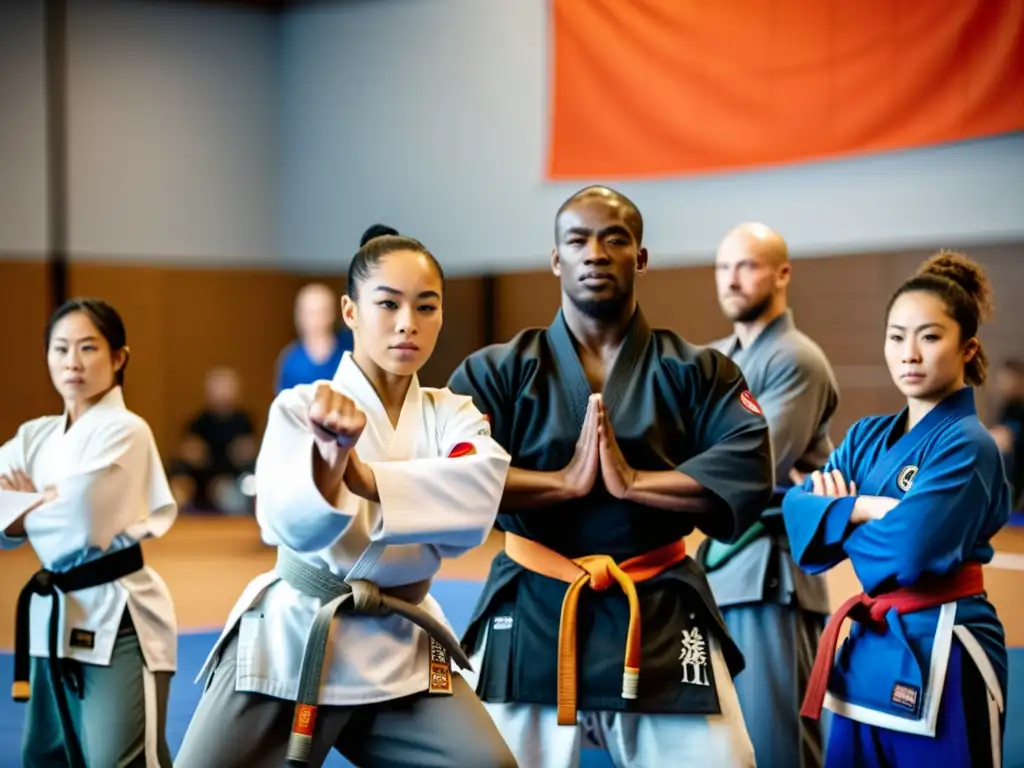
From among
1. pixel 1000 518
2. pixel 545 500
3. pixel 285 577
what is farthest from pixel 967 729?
pixel 285 577

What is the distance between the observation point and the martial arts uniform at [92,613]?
3.12 metres

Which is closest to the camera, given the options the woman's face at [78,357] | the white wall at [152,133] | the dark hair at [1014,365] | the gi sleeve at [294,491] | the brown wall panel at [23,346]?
the gi sleeve at [294,491]

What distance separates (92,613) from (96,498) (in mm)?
308

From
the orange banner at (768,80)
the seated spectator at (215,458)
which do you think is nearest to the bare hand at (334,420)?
the orange banner at (768,80)

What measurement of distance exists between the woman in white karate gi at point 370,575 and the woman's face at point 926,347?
97 centimetres

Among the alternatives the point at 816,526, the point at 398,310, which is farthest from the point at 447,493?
the point at 816,526

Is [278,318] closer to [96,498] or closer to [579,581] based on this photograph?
[96,498]

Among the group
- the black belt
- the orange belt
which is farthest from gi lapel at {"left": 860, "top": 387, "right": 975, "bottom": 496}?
the black belt

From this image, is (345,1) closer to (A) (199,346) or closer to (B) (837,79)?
(A) (199,346)

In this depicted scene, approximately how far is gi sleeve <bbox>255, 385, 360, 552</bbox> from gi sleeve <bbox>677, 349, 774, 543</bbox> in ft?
2.54

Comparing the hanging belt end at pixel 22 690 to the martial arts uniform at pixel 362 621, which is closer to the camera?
the martial arts uniform at pixel 362 621

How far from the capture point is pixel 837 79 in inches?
295

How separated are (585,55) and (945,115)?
2.57m

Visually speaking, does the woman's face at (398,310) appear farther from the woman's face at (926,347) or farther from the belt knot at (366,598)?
the woman's face at (926,347)
